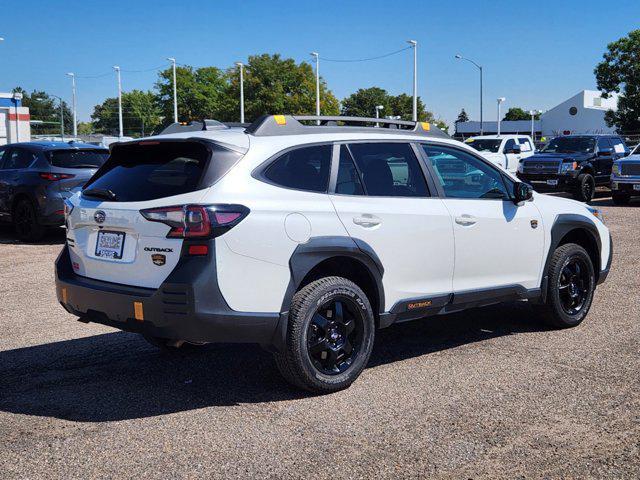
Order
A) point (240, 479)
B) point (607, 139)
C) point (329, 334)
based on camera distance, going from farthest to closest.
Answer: point (607, 139) → point (329, 334) → point (240, 479)

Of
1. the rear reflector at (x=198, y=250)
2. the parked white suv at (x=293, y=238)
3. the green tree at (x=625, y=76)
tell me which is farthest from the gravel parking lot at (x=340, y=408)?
the green tree at (x=625, y=76)

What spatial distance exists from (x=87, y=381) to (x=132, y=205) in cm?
141

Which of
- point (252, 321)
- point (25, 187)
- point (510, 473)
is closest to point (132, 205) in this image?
point (252, 321)

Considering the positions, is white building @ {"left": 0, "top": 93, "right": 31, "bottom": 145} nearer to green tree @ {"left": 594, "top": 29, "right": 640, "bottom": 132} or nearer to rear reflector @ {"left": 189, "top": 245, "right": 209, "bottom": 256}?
rear reflector @ {"left": 189, "top": 245, "right": 209, "bottom": 256}

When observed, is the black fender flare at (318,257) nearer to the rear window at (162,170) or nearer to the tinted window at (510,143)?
the rear window at (162,170)

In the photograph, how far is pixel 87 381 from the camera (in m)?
5.20

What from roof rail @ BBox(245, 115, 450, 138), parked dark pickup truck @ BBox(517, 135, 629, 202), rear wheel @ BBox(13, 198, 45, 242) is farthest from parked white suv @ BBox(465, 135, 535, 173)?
roof rail @ BBox(245, 115, 450, 138)

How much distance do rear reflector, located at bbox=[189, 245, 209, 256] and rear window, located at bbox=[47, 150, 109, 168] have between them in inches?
344

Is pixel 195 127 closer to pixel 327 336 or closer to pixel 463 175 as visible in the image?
pixel 327 336

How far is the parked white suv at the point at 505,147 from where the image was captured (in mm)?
26047

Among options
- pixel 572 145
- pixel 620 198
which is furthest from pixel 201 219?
pixel 572 145

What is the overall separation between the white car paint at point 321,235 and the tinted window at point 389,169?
0.25 ft

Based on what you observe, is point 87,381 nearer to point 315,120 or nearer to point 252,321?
point 252,321

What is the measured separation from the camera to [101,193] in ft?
16.0
